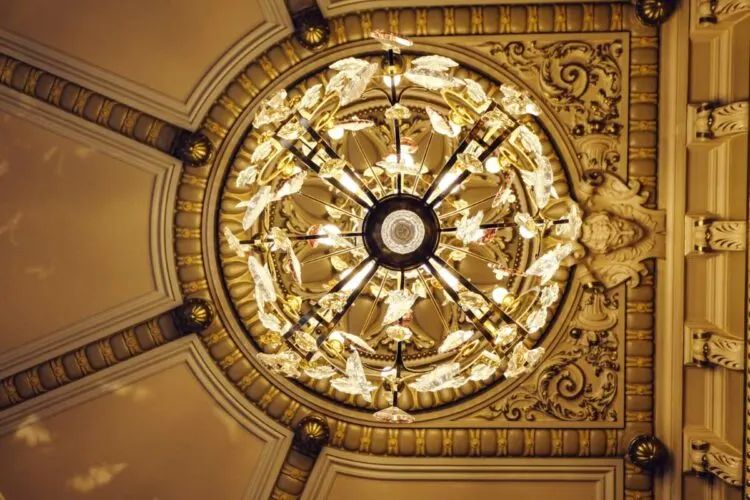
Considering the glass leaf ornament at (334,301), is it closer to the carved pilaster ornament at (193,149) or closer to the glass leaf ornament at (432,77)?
the glass leaf ornament at (432,77)

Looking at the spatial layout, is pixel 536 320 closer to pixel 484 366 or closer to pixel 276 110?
pixel 484 366

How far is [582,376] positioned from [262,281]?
2.41 m

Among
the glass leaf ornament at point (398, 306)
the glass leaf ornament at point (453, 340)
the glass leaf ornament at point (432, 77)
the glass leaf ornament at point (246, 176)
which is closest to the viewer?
the glass leaf ornament at point (432, 77)

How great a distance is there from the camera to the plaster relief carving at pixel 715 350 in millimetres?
3768

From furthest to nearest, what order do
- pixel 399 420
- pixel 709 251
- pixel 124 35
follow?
pixel 124 35 → pixel 709 251 → pixel 399 420

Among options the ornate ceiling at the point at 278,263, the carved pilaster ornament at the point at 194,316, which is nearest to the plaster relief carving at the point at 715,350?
the ornate ceiling at the point at 278,263

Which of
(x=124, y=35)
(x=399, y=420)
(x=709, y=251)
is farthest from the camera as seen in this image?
(x=124, y=35)

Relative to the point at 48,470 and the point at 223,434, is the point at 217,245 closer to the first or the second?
the point at 223,434

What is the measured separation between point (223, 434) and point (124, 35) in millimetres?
2339

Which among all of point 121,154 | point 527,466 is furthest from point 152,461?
point 527,466

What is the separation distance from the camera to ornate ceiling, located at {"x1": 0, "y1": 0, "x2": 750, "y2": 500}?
4207 millimetres

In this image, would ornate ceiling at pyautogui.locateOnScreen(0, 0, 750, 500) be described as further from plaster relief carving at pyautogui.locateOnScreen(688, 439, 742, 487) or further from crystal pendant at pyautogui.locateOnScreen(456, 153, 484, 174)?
crystal pendant at pyautogui.locateOnScreen(456, 153, 484, 174)

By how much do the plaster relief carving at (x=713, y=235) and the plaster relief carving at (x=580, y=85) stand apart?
544mm

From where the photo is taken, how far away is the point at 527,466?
174 inches
